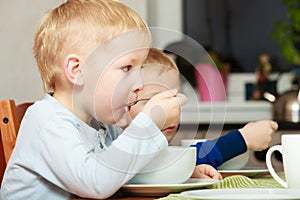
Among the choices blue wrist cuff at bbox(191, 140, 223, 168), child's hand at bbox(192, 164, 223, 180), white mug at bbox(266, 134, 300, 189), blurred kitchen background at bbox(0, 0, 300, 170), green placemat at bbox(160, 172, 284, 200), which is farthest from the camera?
blurred kitchen background at bbox(0, 0, 300, 170)

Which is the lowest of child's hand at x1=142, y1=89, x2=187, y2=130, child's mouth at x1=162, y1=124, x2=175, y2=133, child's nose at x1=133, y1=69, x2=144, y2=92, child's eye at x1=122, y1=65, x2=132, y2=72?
child's mouth at x1=162, y1=124, x2=175, y2=133

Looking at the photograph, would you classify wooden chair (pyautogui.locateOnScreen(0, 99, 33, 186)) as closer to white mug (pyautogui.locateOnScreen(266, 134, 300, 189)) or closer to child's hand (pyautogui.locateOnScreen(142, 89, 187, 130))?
child's hand (pyautogui.locateOnScreen(142, 89, 187, 130))

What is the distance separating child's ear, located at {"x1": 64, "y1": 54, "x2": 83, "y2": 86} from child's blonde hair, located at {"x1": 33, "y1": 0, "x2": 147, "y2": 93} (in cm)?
1

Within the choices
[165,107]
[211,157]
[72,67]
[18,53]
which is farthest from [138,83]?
[18,53]

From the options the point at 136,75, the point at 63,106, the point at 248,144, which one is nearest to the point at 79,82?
the point at 63,106

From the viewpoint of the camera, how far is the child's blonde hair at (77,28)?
1.12m

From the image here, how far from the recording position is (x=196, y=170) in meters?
1.18

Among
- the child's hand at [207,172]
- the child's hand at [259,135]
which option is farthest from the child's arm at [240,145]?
the child's hand at [207,172]

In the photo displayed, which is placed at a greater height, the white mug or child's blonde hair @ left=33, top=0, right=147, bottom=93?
child's blonde hair @ left=33, top=0, right=147, bottom=93

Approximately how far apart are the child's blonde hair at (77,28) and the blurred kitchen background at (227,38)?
2103mm

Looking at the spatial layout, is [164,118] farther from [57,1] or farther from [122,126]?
[57,1]

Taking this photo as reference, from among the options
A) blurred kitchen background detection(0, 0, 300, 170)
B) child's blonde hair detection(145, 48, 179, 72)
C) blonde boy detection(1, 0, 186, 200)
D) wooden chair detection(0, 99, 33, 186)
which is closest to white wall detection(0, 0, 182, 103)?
blurred kitchen background detection(0, 0, 300, 170)

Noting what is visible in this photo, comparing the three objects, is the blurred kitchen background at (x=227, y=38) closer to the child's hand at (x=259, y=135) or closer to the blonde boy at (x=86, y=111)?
the child's hand at (x=259, y=135)

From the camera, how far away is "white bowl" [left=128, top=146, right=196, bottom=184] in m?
0.99
